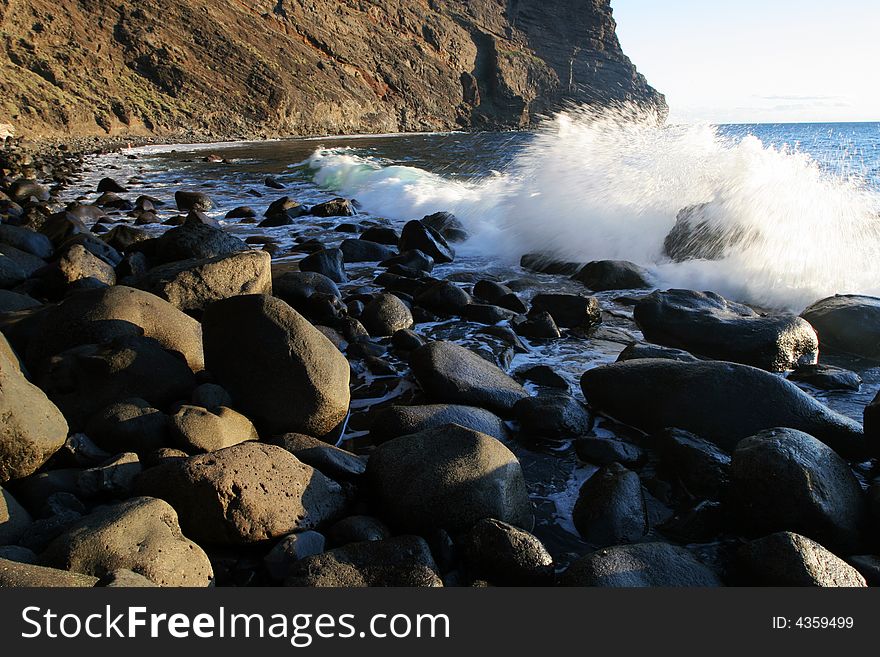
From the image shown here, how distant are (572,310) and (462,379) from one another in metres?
1.74

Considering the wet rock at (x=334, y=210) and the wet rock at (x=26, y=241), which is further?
the wet rock at (x=334, y=210)

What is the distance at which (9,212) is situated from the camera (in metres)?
8.38

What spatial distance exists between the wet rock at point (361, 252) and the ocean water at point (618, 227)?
0.82 ft

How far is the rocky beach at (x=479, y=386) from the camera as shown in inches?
83.0

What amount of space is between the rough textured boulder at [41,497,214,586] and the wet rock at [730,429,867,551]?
6.28ft

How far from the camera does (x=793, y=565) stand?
6.47 ft

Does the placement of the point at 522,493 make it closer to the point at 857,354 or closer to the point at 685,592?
the point at 685,592

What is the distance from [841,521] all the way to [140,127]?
38686mm

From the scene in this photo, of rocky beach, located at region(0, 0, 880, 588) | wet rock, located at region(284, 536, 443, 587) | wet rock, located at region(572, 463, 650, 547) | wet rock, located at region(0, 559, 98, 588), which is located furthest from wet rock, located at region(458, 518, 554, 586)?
wet rock, located at region(0, 559, 98, 588)

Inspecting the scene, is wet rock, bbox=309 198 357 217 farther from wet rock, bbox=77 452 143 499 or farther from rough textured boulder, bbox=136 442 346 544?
rough textured boulder, bbox=136 442 346 544

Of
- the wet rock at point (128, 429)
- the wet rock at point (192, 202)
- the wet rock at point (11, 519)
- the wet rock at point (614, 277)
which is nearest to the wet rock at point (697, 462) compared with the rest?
the wet rock at point (128, 429)

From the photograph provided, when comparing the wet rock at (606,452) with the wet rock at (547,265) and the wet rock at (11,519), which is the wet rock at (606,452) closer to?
the wet rock at (11,519)

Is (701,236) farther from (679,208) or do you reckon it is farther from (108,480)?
(108,480)

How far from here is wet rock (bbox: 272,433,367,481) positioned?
2.56 meters
